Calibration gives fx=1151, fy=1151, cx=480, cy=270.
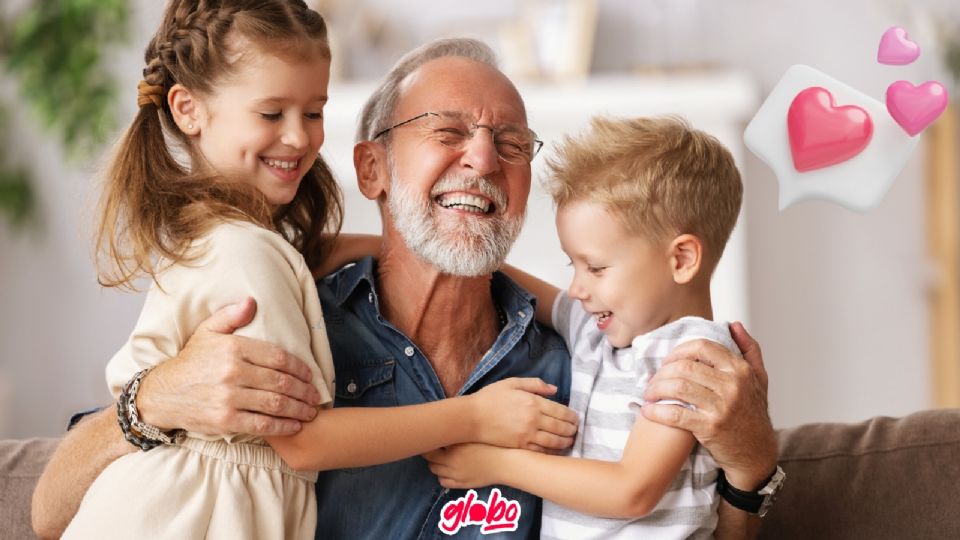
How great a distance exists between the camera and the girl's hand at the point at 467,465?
1738mm

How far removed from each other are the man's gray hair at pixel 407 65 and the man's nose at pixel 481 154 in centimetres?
20

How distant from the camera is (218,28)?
1781 mm

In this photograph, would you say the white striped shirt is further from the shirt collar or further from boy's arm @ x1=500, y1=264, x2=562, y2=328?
the shirt collar

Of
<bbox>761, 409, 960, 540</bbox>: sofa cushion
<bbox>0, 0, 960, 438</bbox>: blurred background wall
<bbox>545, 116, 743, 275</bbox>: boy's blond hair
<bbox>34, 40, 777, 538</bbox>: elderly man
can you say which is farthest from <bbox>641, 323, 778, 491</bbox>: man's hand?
<bbox>0, 0, 960, 438</bbox>: blurred background wall

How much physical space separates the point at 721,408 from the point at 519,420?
0.98 feet

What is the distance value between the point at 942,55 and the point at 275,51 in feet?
11.9

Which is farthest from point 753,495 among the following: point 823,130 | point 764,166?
point 764,166

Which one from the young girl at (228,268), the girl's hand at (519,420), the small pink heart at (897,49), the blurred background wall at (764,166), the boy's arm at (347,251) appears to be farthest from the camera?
the blurred background wall at (764,166)

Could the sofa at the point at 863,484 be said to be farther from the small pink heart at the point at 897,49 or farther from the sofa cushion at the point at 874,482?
the small pink heart at the point at 897,49

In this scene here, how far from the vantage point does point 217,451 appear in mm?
1646

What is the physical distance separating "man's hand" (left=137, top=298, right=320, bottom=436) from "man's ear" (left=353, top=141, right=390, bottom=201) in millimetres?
584

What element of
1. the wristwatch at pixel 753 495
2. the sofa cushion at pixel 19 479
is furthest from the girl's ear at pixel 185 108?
the wristwatch at pixel 753 495

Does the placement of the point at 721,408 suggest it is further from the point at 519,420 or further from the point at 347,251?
the point at 347,251

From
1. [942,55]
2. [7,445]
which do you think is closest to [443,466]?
[7,445]
